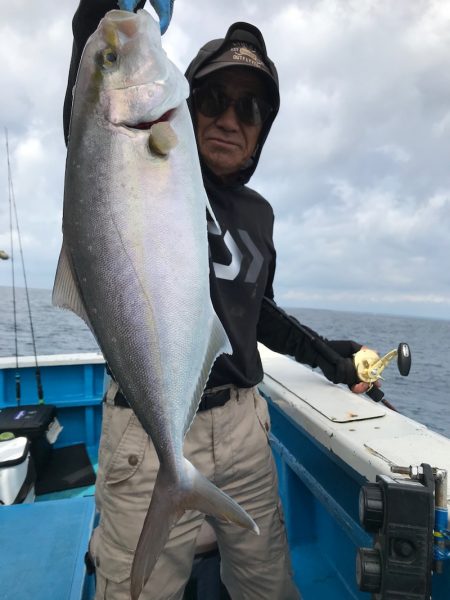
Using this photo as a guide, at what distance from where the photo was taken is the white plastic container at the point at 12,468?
298 centimetres

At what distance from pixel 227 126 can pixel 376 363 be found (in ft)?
5.58

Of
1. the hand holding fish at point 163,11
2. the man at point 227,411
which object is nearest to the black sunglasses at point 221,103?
the man at point 227,411

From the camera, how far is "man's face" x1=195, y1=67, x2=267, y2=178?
1889 mm

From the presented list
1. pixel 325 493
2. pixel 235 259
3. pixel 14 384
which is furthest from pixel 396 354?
pixel 14 384

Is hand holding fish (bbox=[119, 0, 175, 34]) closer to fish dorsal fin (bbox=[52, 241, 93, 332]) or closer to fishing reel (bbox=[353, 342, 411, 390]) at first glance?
fish dorsal fin (bbox=[52, 241, 93, 332])

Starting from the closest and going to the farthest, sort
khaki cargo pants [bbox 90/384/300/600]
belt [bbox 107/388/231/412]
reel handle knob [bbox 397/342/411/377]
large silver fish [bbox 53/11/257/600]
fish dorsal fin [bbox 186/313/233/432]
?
large silver fish [bbox 53/11/257/600]
fish dorsal fin [bbox 186/313/233/432]
khaki cargo pants [bbox 90/384/300/600]
belt [bbox 107/388/231/412]
reel handle knob [bbox 397/342/411/377]

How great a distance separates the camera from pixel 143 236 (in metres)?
1.17

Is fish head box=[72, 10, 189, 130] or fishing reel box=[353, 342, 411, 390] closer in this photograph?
fish head box=[72, 10, 189, 130]

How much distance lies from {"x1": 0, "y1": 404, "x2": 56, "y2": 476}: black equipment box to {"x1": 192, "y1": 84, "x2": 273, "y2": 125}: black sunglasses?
10.8 ft

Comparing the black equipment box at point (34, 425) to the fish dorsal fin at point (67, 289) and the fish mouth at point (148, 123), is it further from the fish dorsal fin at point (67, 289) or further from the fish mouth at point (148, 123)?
the fish mouth at point (148, 123)

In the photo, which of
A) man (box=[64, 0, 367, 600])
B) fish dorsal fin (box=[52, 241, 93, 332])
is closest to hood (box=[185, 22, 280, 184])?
man (box=[64, 0, 367, 600])

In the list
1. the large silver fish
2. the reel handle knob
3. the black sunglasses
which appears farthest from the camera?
the reel handle knob

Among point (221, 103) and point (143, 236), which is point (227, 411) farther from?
point (221, 103)

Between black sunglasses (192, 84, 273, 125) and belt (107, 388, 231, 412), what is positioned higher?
black sunglasses (192, 84, 273, 125)
